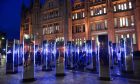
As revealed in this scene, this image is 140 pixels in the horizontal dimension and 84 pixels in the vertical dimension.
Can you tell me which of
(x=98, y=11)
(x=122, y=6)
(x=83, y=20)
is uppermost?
(x=122, y=6)

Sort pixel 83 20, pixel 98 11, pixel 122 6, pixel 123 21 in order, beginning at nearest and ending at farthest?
pixel 123 21 < pixel 122 6 < pixel 98 11 < pixel 83 20

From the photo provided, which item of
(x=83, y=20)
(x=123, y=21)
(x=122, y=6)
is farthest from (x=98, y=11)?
(x=123, y=21)

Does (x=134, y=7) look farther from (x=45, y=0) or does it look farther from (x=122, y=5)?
(x=45, y=0)

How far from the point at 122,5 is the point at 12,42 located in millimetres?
30627

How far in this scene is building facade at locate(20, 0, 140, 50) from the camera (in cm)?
3853

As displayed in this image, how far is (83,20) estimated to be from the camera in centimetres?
4594

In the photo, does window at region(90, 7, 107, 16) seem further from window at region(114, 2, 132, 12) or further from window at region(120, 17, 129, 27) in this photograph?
window at region(120, 17, 129, 27)

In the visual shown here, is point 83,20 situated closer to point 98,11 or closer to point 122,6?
point 98,11

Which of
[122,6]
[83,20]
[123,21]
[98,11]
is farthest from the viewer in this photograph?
[83,20]

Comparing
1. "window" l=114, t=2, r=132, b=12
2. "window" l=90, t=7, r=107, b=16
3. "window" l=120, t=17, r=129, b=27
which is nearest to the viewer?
"window" l=120, t=17, r=129, b=27

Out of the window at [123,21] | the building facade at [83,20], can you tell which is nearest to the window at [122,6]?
the building facade at [83,20]

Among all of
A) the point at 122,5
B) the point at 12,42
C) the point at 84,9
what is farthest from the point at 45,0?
the point at 12,42

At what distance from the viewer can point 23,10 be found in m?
61.4

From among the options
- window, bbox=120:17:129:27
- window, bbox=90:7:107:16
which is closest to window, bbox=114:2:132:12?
window, bbox=120:17:129:27
